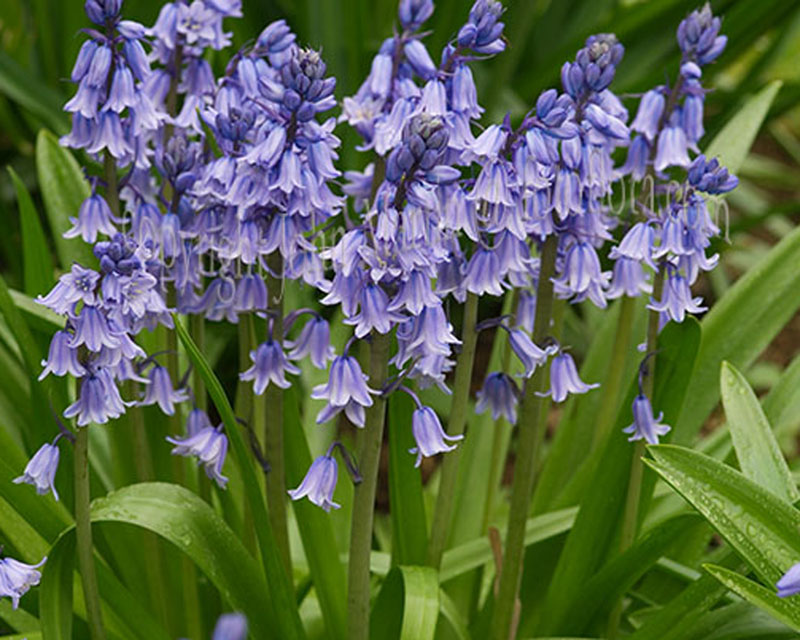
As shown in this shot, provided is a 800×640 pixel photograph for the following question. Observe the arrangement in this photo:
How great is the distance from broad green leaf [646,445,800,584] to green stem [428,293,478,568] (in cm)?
46

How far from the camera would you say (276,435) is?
2.75 m

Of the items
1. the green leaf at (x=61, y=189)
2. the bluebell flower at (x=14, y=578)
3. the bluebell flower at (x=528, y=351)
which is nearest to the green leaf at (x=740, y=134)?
the bluebell flower at (x=528, y=351)

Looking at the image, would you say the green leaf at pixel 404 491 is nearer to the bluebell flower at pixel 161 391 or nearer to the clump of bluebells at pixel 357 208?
the clump of bluebells at pixel 357 208

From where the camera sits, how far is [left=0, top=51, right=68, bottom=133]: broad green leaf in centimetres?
489

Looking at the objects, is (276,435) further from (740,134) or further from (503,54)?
(503,54)

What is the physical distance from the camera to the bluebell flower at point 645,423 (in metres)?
2.71

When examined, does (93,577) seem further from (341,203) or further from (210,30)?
(210,30)

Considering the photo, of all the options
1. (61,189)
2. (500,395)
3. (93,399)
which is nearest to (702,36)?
(500,395)

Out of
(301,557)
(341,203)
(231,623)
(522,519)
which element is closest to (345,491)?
(301,557)

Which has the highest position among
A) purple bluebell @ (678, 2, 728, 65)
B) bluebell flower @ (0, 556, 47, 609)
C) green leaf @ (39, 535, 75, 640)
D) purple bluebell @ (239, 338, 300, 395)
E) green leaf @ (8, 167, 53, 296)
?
purple bluebell @ (678, 2, 728, 65)

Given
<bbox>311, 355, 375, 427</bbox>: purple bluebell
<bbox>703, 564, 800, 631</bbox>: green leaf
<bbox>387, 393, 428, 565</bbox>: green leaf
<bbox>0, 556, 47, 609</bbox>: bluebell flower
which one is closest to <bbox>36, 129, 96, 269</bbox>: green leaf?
<bbox>387, 393, 428, 565</bbox>: green leaf

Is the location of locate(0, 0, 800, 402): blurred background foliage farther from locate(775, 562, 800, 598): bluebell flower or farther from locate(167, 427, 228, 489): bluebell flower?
locate(775, 562, 800, 598): bluebell flower

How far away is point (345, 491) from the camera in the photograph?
3623mm

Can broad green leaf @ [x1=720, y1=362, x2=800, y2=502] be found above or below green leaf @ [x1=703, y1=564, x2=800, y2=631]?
above
